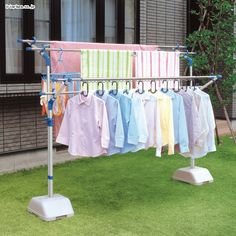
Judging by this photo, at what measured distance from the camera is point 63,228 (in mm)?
4605

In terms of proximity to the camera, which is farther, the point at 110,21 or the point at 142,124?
the point at 110,21

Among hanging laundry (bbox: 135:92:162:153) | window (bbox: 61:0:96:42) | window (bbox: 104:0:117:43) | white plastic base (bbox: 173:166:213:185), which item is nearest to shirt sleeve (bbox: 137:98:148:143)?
hanging laundry (bbox: 135:92:162:153)

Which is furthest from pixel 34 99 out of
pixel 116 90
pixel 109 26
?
pixel 116 90

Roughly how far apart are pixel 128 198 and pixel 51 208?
106cm

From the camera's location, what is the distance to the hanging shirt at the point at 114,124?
4.85 m

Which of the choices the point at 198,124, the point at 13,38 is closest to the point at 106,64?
the point at 198,124

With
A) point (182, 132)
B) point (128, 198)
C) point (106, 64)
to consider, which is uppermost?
point (106, 64)

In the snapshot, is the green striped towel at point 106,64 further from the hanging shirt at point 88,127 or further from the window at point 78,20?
the window at point 78,20

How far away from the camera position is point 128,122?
4.94m

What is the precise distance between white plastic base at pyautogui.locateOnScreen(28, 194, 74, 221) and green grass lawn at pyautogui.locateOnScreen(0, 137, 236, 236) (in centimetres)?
7

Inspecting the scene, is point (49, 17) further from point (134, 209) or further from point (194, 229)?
point (194, 229)

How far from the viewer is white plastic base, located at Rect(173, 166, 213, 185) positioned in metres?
6.14

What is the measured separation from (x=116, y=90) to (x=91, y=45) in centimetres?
76

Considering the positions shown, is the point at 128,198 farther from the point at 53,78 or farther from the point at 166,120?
the point at 53,78
